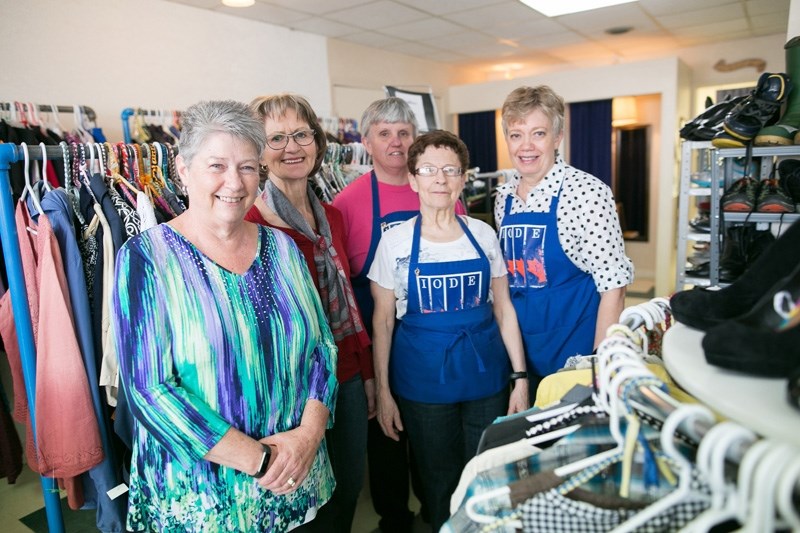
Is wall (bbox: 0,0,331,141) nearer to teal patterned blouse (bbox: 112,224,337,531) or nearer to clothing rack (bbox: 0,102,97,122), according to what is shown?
clothing rack (bbox: 0,102,97,122)

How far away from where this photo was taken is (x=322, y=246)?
1.72 m

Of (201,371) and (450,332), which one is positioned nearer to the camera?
(201,371)

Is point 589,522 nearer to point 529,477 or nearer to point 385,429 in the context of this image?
point 529,477

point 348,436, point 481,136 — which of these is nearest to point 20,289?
point 348,436

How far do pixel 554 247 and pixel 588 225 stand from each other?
0.41ft

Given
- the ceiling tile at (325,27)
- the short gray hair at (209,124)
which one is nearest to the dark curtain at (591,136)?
the ceiling tile at (325,27)

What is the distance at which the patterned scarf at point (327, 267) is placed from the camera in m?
1.67

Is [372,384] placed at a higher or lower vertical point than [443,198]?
lower

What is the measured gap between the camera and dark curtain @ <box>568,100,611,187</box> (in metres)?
6.75

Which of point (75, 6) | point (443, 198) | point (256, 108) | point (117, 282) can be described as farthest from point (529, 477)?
point (75, 6)

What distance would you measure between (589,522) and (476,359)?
104 cm

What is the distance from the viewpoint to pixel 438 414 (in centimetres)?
172

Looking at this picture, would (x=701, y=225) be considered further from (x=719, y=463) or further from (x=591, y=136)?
(x=591, y=136)

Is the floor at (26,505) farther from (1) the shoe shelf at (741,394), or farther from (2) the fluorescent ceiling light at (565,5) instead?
(2) the fluorescent ceiling light at (565,5)
